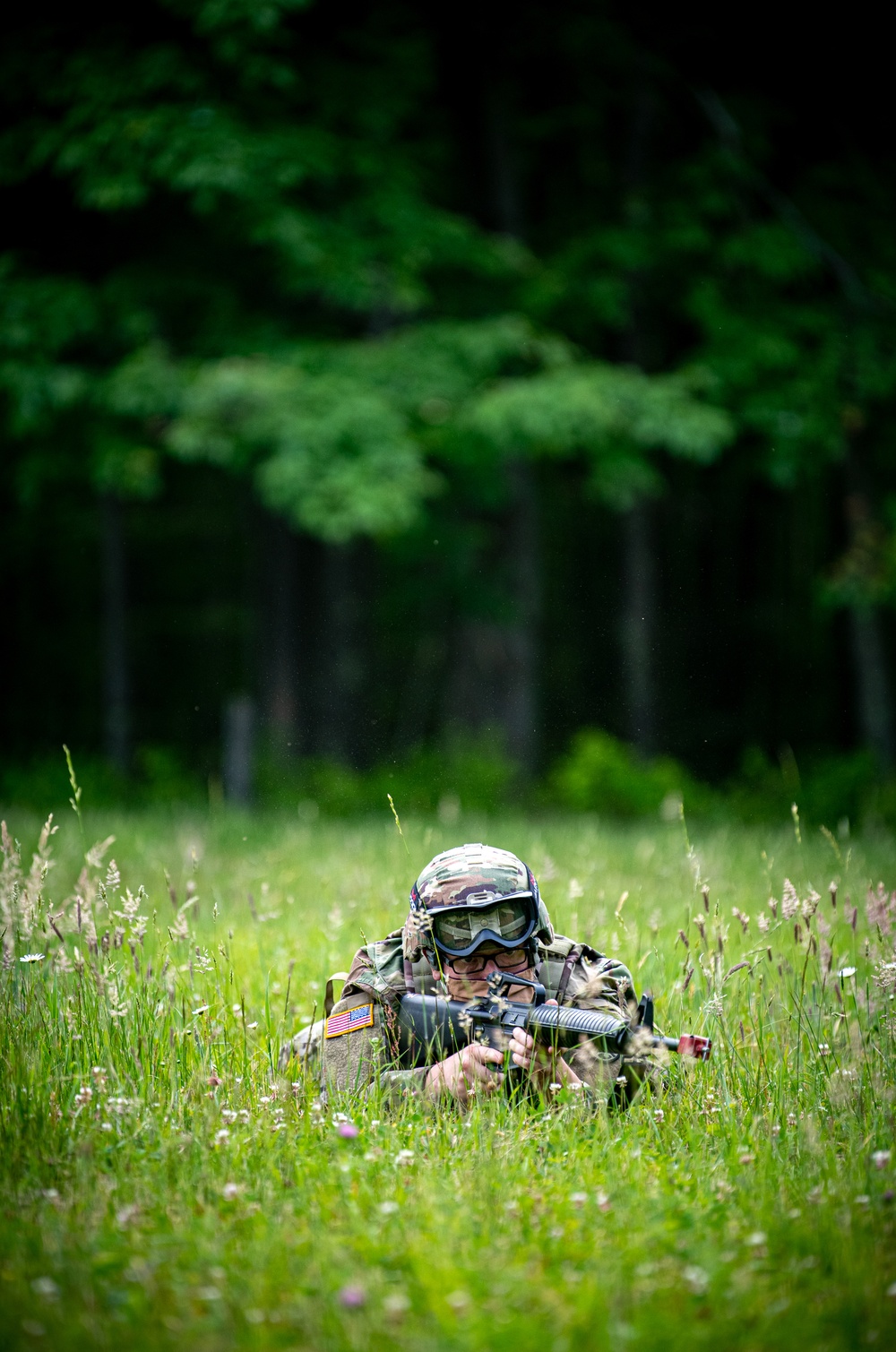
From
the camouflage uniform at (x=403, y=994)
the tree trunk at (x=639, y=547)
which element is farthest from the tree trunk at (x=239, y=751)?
the camouflage uniform at (x=403, y=994)

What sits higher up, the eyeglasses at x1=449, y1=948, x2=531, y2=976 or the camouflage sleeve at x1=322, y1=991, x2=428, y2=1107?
the eyeglasses at x1=449, y1=948, x2=531, y2=976

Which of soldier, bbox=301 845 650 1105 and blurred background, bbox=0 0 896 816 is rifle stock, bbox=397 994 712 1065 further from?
blurred background, bbox=0 0 896 816

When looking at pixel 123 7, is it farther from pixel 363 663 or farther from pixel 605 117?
pixel 363 663

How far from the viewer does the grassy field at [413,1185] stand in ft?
7.48

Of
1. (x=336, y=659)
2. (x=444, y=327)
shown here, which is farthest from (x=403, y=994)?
(x=336, y=659)

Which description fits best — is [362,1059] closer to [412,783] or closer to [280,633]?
[412,783]

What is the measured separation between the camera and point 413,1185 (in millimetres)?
2857

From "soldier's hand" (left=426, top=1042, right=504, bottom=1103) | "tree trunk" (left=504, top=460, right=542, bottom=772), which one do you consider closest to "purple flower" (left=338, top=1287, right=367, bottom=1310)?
"soldier's hand" (left=426, top=1042, right=504, bottom=1103)

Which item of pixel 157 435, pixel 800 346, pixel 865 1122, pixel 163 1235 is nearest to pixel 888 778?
pixel 800 346

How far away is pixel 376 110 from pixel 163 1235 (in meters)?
12.6

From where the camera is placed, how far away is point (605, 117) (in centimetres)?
1595

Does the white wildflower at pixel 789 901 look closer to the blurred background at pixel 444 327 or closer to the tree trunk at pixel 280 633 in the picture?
the blurred background at pixel 444 327

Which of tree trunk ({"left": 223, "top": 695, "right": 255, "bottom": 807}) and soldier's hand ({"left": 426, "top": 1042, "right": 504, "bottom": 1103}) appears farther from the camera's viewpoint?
tree trunk ({"left": 223, "top": 695, "right": 255, "bottom": 807})

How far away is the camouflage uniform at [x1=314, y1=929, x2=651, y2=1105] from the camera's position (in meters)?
3.35
